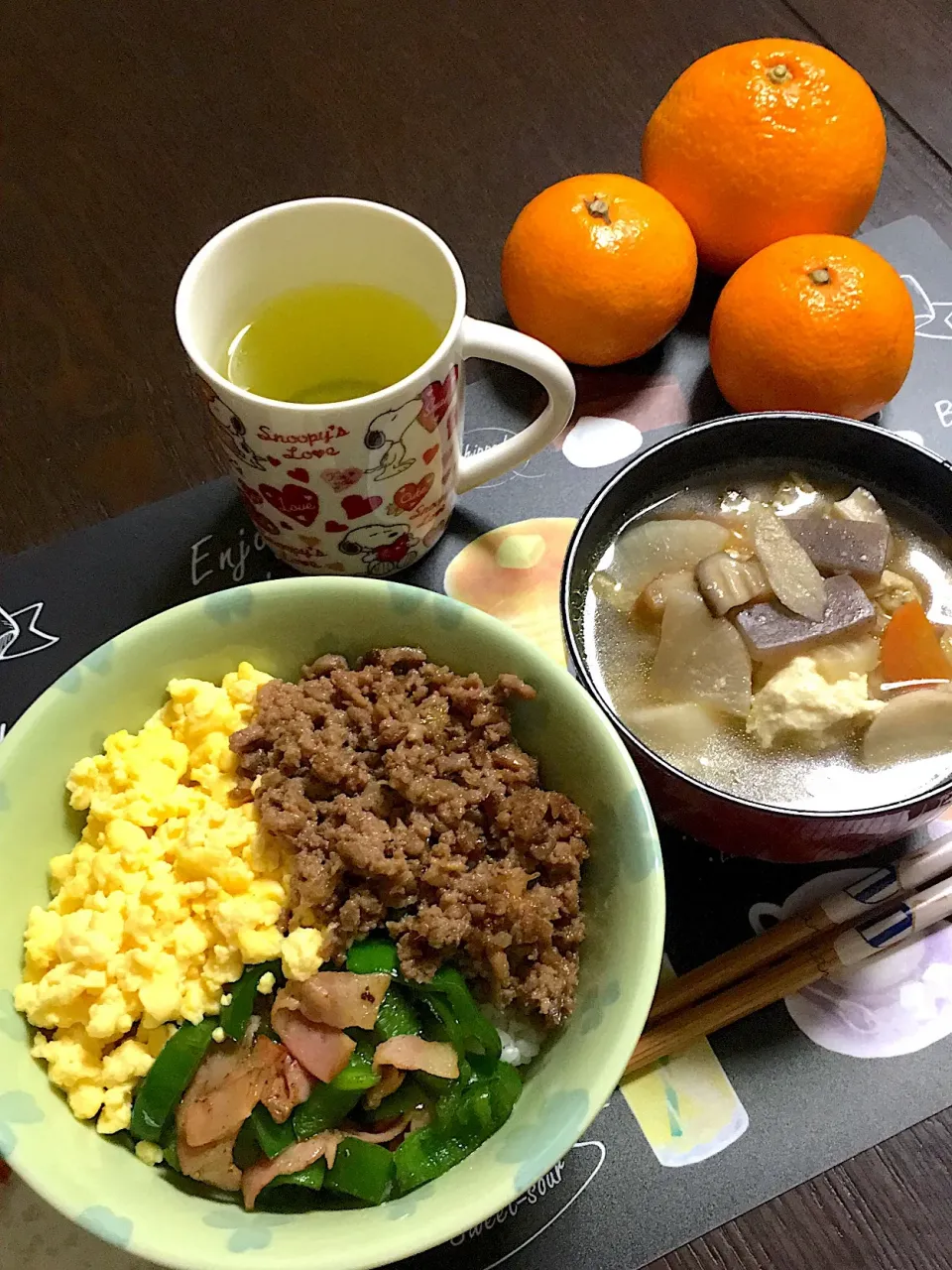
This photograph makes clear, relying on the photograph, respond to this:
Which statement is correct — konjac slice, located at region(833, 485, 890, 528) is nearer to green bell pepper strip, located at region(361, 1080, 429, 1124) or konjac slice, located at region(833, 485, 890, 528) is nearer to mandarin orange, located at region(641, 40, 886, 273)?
mandarin orange, located at region(641, 40, 886, 273)

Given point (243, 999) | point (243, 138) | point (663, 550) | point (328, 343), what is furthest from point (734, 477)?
point (243, 138)

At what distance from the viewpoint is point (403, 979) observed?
81 centimetres

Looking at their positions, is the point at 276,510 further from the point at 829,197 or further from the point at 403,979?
the point at 829,197

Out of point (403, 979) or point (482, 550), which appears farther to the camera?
point (482, 550)

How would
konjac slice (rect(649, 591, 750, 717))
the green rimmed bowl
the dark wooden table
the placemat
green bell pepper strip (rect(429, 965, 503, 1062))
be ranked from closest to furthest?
the green rimmed bowl < green bell pepper strip (rect(429, 965, 503, 1062)) < the placemat < konjac slice (rect(649, 591, 750, 717)) < the dark wooden table

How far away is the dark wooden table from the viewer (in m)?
1.34

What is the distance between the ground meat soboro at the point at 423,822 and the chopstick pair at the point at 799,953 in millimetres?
197

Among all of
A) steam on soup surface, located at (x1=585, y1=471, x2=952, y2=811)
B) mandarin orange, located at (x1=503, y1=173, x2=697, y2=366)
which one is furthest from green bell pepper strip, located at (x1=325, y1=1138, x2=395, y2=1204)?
mandarin orange, located at (x1=503, y1=173, x2=697, y2=366)

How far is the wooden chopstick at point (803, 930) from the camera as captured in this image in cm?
97

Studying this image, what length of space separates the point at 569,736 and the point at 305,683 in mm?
239

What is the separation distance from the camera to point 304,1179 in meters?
0.75

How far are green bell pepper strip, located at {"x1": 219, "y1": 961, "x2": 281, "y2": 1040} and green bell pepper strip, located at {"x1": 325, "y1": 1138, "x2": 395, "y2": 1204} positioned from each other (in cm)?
12

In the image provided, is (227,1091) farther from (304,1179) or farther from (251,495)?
(251,495)

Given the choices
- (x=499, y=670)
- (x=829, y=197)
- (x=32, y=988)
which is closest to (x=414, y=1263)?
(x=32, y=988)
